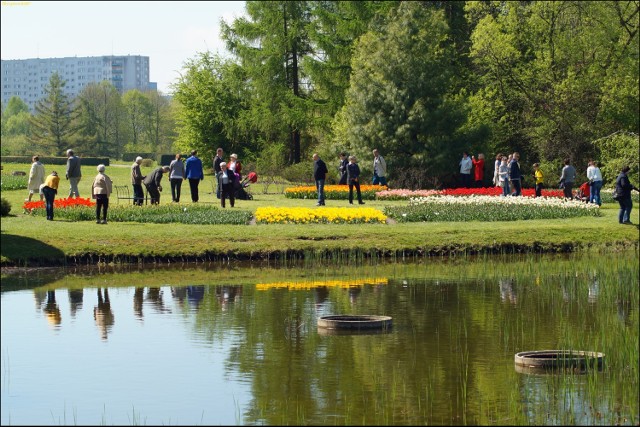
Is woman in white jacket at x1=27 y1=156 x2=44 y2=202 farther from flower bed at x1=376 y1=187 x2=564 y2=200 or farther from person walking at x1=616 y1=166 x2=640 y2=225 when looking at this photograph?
person walking at x1=616 y1=166 x2=640 y2=225

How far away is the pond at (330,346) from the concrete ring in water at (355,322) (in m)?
0.19

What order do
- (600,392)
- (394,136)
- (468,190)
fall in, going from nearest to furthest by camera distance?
(600,392)
(468,190)
(394,136)

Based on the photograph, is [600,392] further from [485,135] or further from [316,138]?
[316,138]

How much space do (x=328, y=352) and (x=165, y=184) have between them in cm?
4270

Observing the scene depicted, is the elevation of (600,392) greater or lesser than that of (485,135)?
lesser

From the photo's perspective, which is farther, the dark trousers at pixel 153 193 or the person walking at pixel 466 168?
the person walking at pixel 466 168

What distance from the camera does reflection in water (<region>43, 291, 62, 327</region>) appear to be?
18.2 m

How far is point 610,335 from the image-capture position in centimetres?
1564

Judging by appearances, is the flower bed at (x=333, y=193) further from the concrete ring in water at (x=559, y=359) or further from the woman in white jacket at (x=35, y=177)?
the concrete ring in water at (x=559, y=359)

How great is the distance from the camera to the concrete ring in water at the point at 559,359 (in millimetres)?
13688

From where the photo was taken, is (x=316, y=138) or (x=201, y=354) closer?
(x=201, y=354)

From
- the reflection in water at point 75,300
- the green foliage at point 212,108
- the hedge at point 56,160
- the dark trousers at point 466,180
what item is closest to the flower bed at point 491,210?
the dark trousers at point 466,180

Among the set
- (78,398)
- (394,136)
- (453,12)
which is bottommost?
(78,398)

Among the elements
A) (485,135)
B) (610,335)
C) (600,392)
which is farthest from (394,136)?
(600,392)
